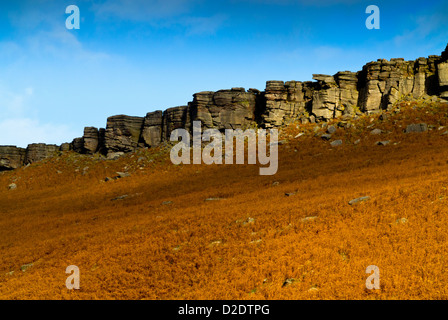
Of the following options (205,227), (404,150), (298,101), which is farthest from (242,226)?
(298,101)

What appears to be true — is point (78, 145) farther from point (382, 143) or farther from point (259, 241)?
point (259, 241)

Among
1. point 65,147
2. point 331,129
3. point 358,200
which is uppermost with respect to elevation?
point 65,147

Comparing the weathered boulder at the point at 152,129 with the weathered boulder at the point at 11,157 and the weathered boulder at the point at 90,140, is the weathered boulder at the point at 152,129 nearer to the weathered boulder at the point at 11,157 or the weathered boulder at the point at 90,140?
the weathered boulder at the point at 90,140

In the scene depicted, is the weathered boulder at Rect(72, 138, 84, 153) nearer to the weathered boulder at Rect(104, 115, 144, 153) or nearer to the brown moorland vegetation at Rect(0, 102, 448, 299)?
the weathered boulder at Rect(104, 115, 144, 153)

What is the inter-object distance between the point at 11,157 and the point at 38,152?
→ 698 centimetres

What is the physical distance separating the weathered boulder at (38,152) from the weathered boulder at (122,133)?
54.0 feet

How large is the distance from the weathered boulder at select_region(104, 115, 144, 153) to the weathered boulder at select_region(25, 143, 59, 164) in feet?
54.0

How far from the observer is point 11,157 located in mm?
71062

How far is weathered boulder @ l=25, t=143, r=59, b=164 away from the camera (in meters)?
70.8

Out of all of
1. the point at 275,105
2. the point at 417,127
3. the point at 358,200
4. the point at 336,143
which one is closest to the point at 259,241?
the point at 358,200

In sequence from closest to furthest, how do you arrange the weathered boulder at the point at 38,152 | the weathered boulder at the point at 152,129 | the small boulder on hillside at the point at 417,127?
the small boulder on hillside at the point at 417,127, the weathered boulder at the point at 152,129, the weathered boulder at the point at 38,152

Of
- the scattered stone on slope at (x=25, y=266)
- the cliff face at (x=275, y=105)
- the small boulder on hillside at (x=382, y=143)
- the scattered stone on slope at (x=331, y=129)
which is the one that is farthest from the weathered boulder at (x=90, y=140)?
the small boulder on hillside at (x=382, y=143)

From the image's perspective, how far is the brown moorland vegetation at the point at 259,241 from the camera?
28.7 feet

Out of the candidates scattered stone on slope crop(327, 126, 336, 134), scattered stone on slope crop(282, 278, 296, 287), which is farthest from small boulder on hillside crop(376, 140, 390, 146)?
scattered stone on slope crop(282, 278, 296, 287)
